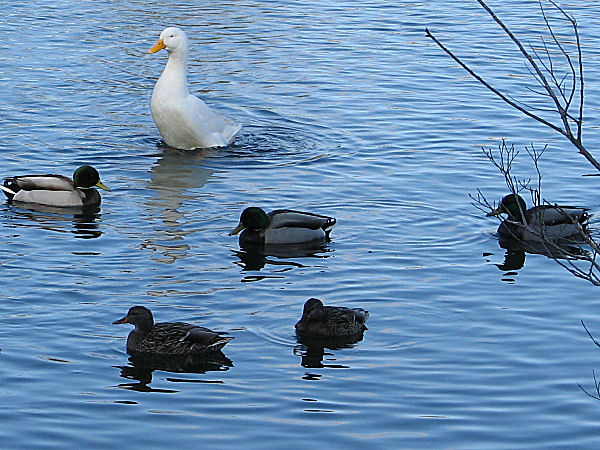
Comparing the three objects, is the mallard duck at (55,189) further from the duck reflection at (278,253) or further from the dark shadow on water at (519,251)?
the dark shadow on water at (519,251)

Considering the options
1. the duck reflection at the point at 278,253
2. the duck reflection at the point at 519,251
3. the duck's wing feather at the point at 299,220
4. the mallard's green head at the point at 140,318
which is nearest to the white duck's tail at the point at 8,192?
the duck reflection at the point at 278,253

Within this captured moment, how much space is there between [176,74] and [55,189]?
351cm

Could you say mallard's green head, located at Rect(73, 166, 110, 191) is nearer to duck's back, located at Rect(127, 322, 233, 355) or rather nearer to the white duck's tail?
the white duck's tail

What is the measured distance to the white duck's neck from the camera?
1567cm

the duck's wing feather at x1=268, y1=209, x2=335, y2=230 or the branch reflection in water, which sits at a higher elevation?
the duck's wing feather at x1=268, y1=209, x2=335, y2=230

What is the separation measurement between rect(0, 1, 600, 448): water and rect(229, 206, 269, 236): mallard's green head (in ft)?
0.79

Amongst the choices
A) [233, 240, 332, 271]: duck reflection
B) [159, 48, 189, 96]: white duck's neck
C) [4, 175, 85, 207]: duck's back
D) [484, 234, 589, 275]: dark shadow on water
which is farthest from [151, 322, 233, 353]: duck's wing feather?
[159, 48, 189, 96]: white duck's neck

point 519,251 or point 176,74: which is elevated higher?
point 176,74

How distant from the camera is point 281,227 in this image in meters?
11.8

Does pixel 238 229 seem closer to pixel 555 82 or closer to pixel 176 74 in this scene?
pixel 176 74

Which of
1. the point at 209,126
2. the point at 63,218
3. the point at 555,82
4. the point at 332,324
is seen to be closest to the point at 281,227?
the point at 63,218

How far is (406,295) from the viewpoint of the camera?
33.8 feet

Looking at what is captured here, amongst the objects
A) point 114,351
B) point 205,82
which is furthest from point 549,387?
point 205,82

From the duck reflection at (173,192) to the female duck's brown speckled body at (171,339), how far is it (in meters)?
2.20
